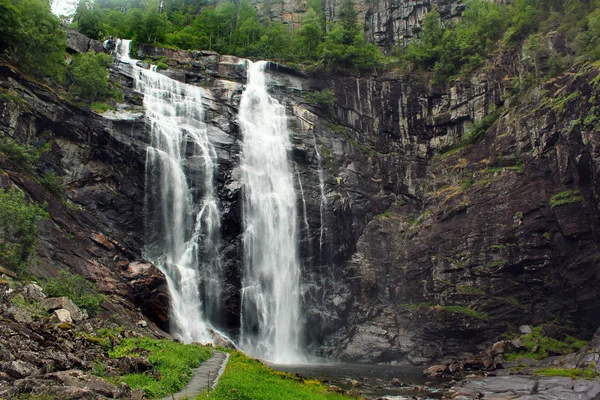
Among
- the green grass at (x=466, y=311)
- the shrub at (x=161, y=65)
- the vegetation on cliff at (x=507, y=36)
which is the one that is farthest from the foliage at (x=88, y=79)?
the vegetation on cliff at (x=507, y=36)

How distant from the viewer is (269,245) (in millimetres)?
39438

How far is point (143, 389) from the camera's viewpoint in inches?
449

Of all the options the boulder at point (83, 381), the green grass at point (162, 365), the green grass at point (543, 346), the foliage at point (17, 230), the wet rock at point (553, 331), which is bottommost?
the green grass at point (543, 346)

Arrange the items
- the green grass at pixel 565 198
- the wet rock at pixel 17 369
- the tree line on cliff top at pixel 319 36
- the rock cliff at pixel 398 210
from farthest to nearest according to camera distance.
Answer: the tree line on cliff top at pixel 319 36 < the green grass at pixel 565 198 < the rock cliff at pixel 398 210 < the wet rock at pixel 17 369

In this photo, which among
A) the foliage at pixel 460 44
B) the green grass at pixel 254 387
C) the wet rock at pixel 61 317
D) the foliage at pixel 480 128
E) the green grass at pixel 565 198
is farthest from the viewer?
the foliage at pixel 460 44

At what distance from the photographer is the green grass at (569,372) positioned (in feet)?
76.0

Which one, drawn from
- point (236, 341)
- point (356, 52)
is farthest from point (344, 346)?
point (356, 52)

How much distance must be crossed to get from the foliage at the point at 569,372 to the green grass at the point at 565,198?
13389mm

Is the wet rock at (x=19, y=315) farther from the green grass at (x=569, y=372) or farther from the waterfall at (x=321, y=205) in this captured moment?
the waterfall at (x=321, y=205)

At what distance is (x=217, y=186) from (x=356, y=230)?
43.7 ft

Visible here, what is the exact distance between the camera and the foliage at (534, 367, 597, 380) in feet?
75.9

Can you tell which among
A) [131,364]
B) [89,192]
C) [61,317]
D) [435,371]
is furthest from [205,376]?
[89,192]

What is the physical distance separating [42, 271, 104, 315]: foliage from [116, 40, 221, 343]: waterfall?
29.3ft

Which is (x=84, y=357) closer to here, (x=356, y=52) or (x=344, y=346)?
(x=344, y=346)
